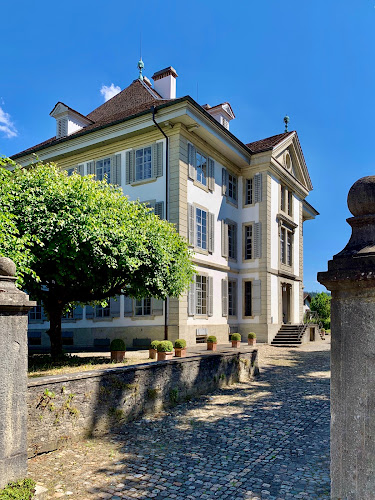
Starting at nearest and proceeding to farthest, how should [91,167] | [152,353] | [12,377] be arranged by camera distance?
[12,377] < [152,353] < [91,167]

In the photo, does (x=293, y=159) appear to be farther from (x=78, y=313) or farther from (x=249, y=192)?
(x=78, y=313)

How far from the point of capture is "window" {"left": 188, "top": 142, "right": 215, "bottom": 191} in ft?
67.2

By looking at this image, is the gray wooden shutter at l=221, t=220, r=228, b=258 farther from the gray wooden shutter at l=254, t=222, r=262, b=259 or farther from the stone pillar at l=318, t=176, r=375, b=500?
the stone pillar at l=318, t=176, r=375, b=500

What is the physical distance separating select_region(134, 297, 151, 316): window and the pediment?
11233 mm

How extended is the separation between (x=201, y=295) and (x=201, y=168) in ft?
20.5

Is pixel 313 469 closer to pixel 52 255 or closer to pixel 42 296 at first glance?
pixel 52 255

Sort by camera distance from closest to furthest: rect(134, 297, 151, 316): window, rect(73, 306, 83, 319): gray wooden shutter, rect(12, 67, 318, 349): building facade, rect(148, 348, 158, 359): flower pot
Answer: rect(148, 348, 158, 359): flower pot → rect(12, 67, 318, 349): building facade → rect(134, 297, 151, 316): window → rect(73, 306, 83, 319): gray wooden shutter

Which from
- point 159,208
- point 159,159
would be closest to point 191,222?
point 159,208

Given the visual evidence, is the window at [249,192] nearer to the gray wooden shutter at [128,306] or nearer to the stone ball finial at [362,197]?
the gray wooden shutter at [128,306]

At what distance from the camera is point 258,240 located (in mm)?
24359

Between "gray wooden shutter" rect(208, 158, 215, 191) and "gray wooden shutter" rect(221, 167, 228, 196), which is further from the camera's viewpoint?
"gray wooden shutter" rect(221, 167, 228, 196)

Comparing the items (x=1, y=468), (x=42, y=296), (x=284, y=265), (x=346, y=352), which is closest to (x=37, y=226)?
(x=42, y=296)

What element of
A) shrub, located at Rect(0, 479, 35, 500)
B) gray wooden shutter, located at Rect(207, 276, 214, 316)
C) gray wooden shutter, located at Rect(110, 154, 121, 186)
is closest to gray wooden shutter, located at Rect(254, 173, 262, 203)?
gray wooden shutter, located at Rect(207, 276, 214, 316)

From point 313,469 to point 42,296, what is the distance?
9163 mm
